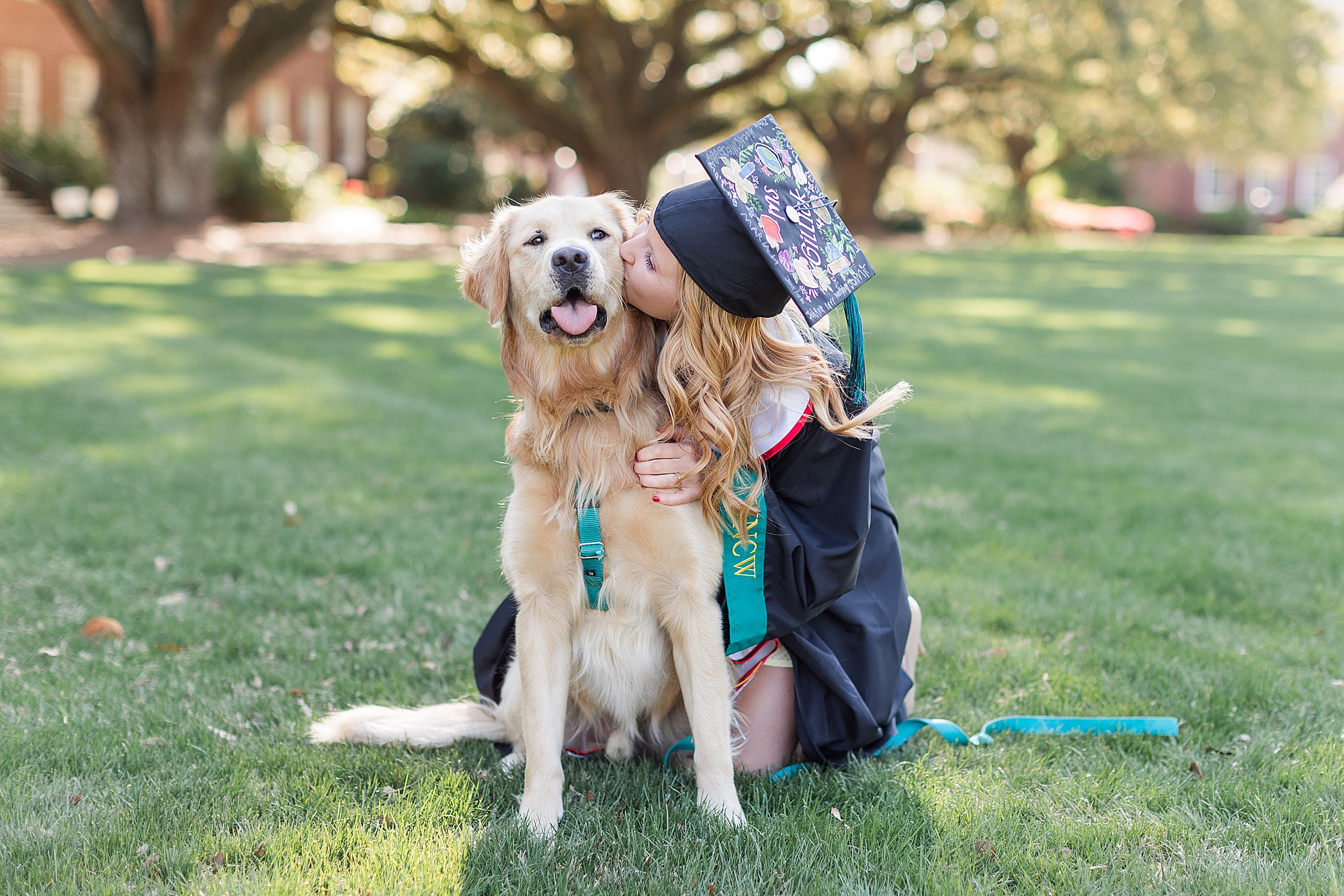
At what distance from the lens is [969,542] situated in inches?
205

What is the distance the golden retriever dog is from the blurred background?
15006mm

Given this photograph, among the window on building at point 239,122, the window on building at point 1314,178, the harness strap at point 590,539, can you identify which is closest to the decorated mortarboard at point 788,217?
the harness strap at point 590,539

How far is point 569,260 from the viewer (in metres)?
2.79

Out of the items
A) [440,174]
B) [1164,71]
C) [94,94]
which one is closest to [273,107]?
[440,174]

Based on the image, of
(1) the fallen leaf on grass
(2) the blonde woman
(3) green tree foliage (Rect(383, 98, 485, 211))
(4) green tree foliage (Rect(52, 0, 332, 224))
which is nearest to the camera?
(2) the blonde woman

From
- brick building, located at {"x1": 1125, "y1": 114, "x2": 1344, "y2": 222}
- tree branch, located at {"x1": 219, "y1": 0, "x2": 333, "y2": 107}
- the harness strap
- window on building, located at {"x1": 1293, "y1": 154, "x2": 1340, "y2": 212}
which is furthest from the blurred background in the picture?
the harness strap

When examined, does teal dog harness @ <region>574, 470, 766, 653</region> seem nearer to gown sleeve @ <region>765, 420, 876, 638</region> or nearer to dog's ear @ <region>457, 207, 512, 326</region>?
gown sleeve @ <region>765, 420, 876, 638</region>

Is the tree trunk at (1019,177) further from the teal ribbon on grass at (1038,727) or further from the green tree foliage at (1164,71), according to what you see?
the teal ribbon on grass at (1038,727)

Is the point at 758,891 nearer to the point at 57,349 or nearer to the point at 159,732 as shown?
the point at 159,732

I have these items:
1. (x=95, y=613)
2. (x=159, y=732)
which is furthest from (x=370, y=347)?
(x=159, y=732)

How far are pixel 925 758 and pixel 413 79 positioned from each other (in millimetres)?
36210

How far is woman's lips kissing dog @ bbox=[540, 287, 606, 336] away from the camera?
2.80 m

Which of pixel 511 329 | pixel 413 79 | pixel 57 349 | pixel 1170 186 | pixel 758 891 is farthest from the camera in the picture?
pixel 1170 186

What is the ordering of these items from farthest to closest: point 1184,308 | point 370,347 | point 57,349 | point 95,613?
Result: point 1184,308
point 370,347
point 57,349
point 95,613
